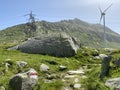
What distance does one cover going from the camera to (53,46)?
1510 inches

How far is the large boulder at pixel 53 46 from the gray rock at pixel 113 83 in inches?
569

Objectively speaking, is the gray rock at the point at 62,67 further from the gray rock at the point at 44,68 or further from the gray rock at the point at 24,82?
the gray rock at the point at 24,82

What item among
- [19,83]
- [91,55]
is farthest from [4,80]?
[91,55]

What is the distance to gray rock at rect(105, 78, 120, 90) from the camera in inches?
878

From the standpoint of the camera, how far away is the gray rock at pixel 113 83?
22298mm

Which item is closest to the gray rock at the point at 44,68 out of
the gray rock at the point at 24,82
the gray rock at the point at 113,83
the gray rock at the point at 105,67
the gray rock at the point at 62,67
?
the gray rock at the point at 62,67

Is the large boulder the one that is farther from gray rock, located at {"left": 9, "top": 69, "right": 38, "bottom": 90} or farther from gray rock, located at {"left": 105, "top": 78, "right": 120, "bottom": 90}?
gray rock, located at {"left": 105, "top": 78, "right": 120, "bottom": 90}

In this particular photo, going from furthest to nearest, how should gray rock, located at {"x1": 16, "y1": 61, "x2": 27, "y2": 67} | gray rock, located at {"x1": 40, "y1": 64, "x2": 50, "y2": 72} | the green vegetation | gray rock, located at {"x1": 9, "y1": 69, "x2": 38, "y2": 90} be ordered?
gray rock, located at {"x1": 16, "y1": 61, "x2": 27, "y2": 67}, gray rock, located at {"x1": 40, "y1": 64, "x2": 50, "y2": 72}, gray rock, located at {"x1": 9, "y1": 69, "x2": 38, "y2": 90}, the green vegetation

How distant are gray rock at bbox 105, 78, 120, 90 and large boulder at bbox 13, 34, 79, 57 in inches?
569

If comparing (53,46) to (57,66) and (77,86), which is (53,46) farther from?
(77,86)

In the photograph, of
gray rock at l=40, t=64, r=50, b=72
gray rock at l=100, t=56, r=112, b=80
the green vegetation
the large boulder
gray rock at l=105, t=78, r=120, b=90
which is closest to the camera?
gray rock at l=105, t=78, r=120, b=90

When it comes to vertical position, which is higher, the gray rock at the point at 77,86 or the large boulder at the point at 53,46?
the large boulder at the point at 53,46

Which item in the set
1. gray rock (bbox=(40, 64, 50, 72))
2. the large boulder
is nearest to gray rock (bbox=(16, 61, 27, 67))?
gray rock (bbox=(40, 64, 50, 72))

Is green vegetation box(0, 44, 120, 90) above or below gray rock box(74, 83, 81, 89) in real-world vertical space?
above
